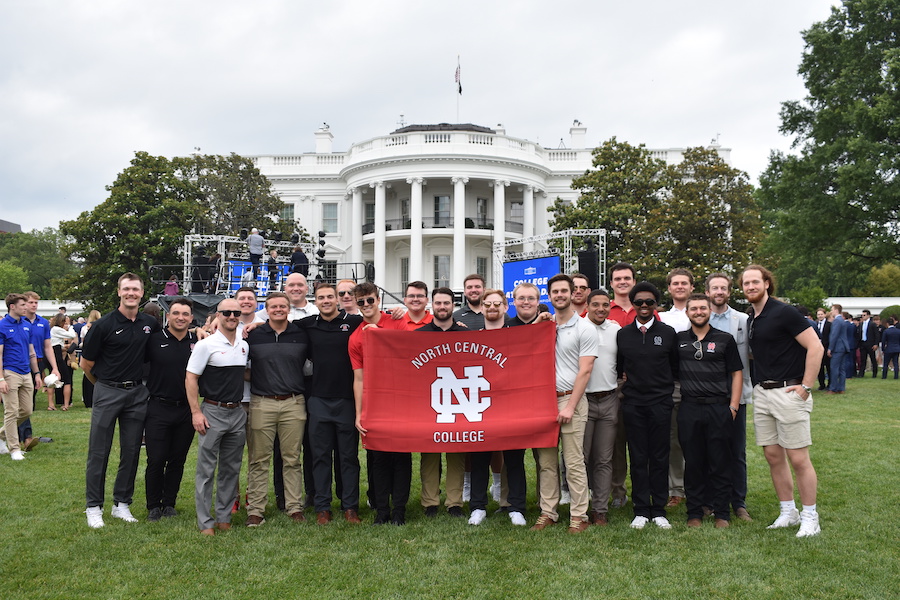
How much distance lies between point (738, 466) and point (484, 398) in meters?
2.50

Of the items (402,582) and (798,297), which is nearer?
(402,582)

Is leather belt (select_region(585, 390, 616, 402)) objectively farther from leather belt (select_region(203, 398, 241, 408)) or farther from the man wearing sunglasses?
leather belt (select_region(203, 398, 241, 408))

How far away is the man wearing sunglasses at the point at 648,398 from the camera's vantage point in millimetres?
5957

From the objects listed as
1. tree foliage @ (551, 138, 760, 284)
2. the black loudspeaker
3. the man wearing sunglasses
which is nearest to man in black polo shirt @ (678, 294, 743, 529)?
the man wearing sunglasses

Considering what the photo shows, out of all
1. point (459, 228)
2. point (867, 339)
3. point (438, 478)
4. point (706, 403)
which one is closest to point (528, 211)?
→ point (459, 228)

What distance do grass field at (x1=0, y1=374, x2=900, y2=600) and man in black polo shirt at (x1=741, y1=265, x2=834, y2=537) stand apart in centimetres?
52

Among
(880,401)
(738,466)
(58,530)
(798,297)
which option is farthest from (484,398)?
(798,297)

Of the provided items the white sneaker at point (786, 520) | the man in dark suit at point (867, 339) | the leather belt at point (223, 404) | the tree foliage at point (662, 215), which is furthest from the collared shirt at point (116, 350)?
the tree foliage at point (662, 215)

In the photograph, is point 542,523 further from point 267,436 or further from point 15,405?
point 15,405

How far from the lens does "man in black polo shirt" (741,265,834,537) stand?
5578 millimetres

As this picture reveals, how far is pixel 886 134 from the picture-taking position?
80.6ft

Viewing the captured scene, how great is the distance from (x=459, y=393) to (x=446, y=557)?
58.1 inches

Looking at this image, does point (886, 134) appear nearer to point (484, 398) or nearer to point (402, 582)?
point (484, 398)

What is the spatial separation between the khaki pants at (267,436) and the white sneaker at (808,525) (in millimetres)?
4442
